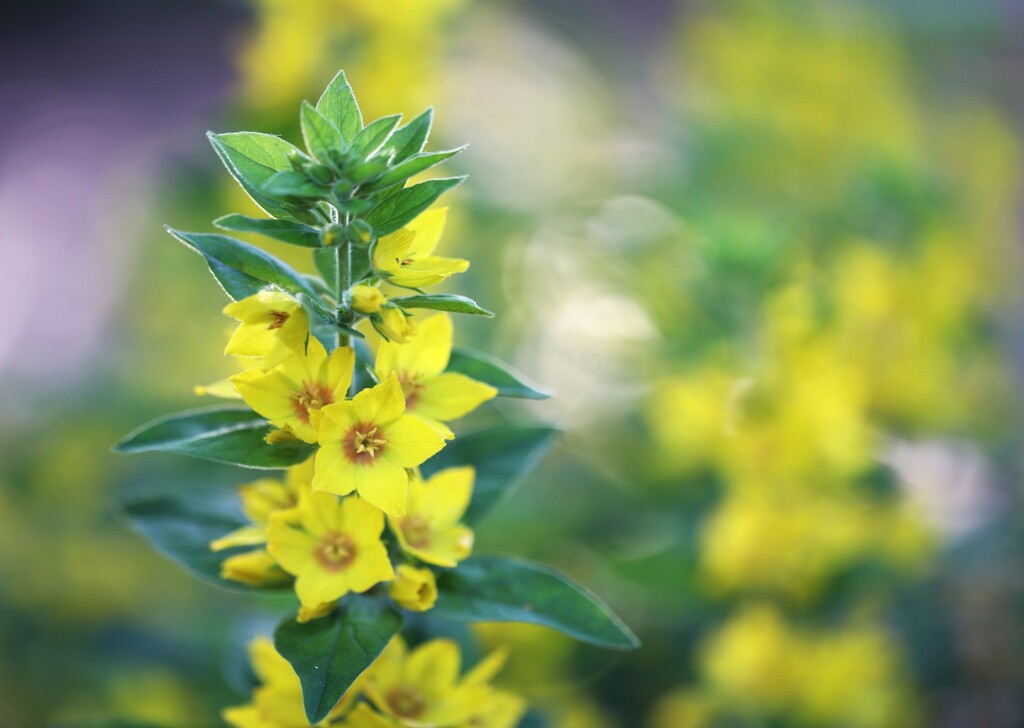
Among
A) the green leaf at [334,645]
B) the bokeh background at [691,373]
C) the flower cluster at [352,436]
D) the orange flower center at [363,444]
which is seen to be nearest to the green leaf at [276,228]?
the flower cluster at [352,436]

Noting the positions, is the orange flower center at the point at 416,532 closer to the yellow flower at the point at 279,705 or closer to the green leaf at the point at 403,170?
the yellow flower at the point at 279,705

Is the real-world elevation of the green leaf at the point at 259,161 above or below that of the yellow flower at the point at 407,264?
above

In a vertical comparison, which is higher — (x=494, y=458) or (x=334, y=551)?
(x=494, y=458)

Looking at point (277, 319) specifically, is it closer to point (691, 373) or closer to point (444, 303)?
point (444, 303)

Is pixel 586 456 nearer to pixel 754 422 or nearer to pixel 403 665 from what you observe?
pixel 754 422

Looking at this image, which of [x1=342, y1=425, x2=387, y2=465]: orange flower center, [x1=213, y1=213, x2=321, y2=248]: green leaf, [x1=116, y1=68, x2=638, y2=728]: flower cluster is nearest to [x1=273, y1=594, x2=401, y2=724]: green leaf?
[x1=116, y1=68, x2=638, y2=728]: flower cluster

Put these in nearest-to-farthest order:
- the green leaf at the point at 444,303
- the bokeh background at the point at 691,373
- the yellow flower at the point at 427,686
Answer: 1. the green leaf at the point at 444,303
2. the yellow flower at the point at 427,686
3. the bokeh background at the point at 691,373

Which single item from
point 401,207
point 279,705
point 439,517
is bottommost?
point 279,705

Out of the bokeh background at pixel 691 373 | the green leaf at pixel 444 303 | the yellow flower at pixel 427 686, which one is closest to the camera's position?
the green leaf at pixel 444 303

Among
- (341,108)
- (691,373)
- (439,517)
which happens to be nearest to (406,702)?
(439,517)
